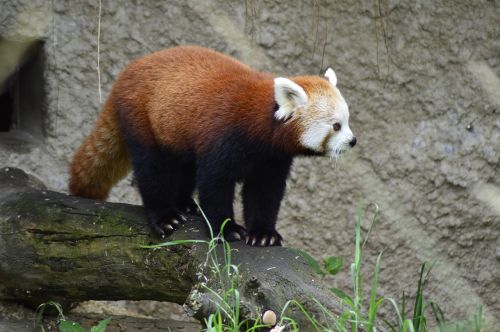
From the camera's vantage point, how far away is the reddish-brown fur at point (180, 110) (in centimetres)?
360

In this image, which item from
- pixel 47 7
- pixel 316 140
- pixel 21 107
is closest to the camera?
pixel 316 140

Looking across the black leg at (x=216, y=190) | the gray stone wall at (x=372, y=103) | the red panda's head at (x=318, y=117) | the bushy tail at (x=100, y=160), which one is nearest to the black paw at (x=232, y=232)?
the black leg at (x=216, y=190)

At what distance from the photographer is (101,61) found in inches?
178

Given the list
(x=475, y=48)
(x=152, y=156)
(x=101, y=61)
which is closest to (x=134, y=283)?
(x=152, y=156)

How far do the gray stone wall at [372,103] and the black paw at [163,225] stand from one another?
0.99 meters

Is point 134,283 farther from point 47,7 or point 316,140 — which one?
point 47,7

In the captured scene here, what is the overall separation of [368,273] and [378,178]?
55 cm

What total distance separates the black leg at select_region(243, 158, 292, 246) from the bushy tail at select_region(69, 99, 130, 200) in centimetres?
69

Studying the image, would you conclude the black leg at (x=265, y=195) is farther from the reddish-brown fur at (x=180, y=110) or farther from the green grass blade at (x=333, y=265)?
the green grass blade at (x=333, y=265)

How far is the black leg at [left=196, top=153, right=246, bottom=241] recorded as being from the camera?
357 centimetres

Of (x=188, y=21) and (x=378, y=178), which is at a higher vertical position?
(x=188, y=21)

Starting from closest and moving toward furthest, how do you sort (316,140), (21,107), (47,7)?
(316,140) < (47,7) < (21,107)

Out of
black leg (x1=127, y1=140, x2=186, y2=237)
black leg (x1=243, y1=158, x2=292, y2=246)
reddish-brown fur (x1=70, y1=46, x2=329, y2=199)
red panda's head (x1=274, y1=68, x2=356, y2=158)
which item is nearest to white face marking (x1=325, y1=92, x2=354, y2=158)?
red panda's head (x1=274, y1=68, x2=356, y2=158)

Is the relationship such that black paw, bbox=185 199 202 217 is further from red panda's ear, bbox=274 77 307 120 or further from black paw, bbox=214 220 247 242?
red panda's ear, bbox=274 77 307 120
